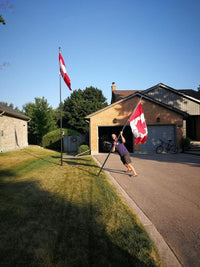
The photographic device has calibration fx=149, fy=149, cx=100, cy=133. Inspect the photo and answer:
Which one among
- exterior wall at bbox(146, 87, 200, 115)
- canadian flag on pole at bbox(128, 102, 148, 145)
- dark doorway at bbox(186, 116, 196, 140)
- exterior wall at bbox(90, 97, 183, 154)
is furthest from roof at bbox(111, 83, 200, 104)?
canadian flag on pole at bbox(128, 102, 148, 145)

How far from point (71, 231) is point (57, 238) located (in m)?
0.27

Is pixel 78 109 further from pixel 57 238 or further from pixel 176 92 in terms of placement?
pixel 57 238

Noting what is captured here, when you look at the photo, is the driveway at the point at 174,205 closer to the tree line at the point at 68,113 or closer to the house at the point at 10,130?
the house at the point at 10,130

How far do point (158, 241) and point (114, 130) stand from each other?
15836 mm

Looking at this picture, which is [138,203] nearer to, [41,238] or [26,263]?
[41,238]

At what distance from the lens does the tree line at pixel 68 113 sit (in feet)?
88.2

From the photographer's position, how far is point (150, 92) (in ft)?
66.2

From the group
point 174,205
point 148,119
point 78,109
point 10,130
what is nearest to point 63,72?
point 174,205

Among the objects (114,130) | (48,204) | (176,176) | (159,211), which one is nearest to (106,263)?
(159,211)

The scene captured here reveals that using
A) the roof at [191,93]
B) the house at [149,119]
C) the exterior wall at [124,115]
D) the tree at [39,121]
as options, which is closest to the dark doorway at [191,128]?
the roof at [191,93]

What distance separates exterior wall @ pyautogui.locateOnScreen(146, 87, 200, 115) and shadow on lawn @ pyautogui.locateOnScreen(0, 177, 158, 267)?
64.1 feet

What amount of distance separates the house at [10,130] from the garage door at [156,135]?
1335 cm

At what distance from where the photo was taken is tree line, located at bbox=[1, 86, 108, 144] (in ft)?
88.2

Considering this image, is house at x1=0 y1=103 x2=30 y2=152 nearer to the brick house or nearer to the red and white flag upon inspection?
the brick house
